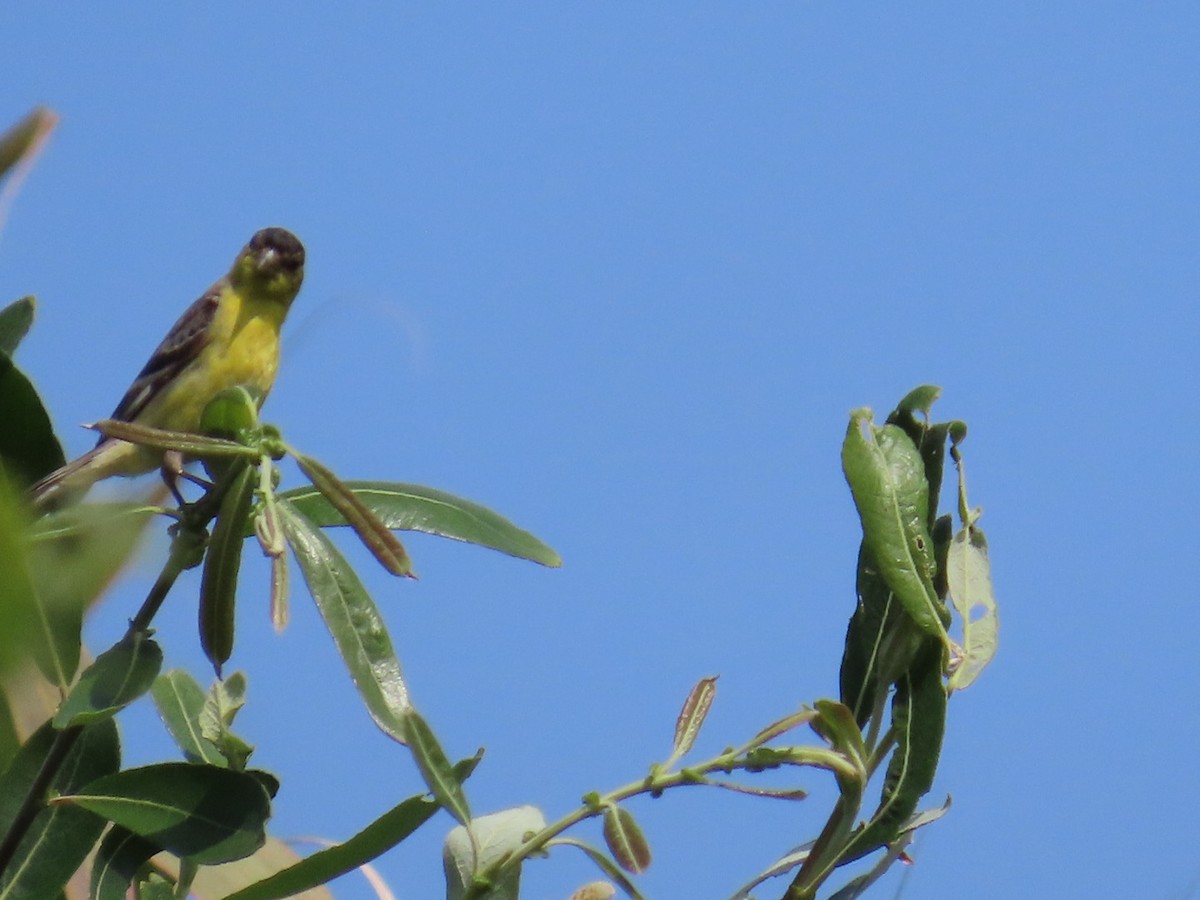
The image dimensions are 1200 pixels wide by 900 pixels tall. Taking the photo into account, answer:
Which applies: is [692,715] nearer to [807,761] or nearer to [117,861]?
[807,761]

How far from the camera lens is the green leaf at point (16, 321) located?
2.06m

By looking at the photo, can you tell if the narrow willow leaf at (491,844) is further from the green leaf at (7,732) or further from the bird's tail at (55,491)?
the bird's tail at (55,491)

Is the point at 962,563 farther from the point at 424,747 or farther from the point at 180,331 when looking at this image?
the point at 180,331

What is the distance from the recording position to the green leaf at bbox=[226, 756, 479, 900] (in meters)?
1.62

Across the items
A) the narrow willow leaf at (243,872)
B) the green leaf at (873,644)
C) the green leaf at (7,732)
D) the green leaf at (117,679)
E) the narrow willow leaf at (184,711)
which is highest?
the green leaf at (873,644)

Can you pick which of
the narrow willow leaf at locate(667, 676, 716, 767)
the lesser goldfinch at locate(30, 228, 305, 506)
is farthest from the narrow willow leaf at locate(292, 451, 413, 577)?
the lesser goldfinch at locate(30, 228, 305, 506)

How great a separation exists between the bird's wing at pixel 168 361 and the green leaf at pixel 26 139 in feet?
7.22

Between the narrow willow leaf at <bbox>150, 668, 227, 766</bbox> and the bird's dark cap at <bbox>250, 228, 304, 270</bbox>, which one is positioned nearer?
the narrow willow leaf at <bbox>150, 668, 227, 766</bbox>

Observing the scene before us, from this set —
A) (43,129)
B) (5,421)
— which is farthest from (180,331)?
(5,421)

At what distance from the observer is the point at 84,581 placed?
65.2 inches

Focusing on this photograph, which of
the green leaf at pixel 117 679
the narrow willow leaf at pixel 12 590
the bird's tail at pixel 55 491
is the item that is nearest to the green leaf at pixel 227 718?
the green leaf at pixel 117 679

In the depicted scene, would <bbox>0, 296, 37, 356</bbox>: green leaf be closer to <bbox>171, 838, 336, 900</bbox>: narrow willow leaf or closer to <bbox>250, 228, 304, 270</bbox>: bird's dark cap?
<bbox>171, 838, 336, 900</bbox>: narrow willow leaf

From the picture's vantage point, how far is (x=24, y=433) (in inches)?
70.2

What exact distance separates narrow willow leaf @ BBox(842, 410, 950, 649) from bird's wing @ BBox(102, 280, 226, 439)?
12.6 ft
